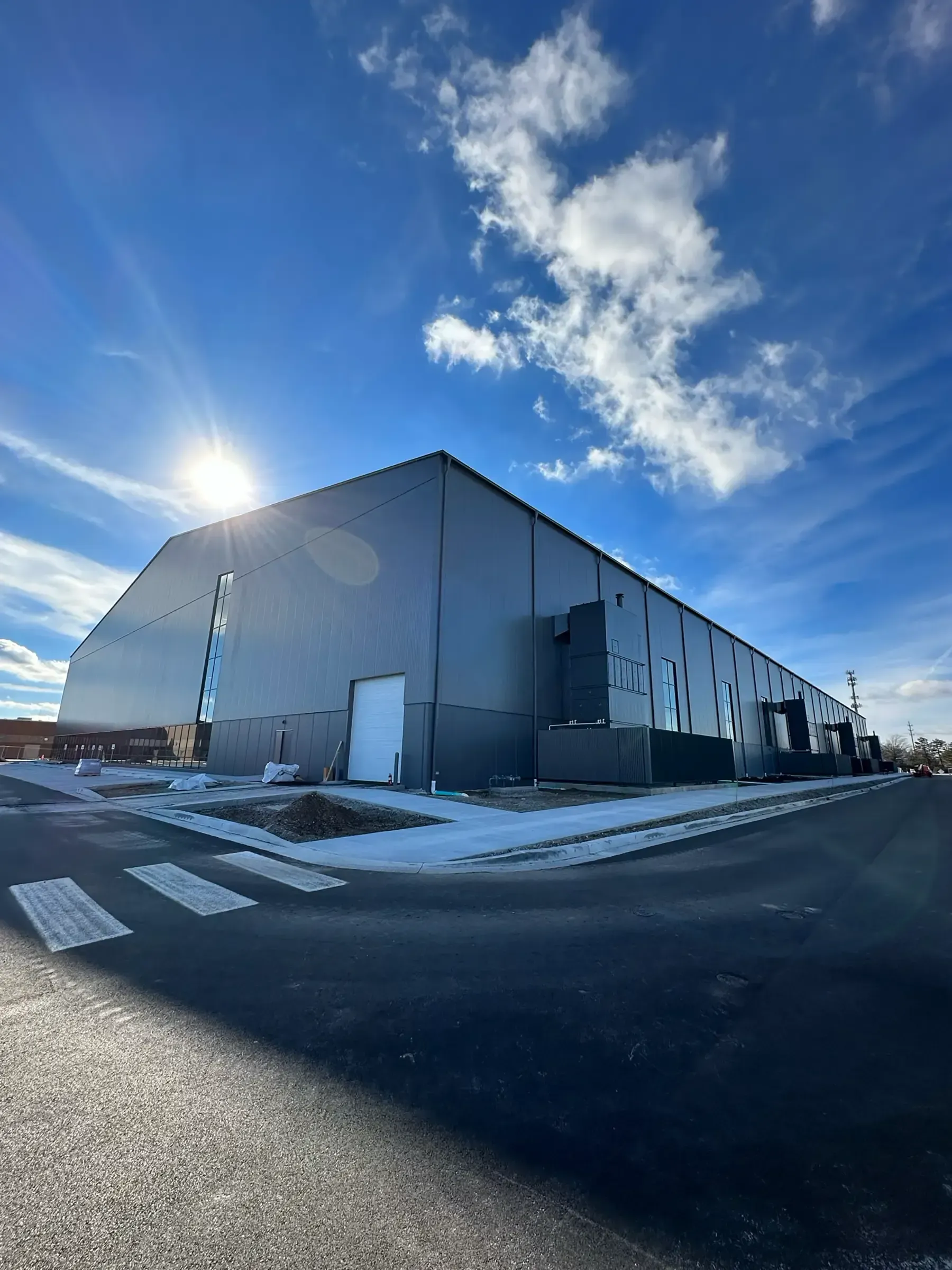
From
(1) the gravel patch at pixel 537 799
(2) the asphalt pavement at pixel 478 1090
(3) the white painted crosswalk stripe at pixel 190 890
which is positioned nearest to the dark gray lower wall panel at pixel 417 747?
(1) the gravel patch at pixel 537 799

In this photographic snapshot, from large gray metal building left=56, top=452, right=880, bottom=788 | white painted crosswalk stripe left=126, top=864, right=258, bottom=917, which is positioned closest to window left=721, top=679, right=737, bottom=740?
large gray metal building left=56, top=452, right=880, bottom=788

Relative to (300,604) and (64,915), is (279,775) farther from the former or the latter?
(64,915)

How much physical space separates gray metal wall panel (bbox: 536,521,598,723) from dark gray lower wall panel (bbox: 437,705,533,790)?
2396mm

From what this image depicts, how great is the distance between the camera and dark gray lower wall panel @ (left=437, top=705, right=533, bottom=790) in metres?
21.5

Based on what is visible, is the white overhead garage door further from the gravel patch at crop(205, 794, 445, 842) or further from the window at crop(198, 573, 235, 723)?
the window at crop(198, 573, 235, 723)

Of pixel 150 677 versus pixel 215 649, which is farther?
pixel 150 677

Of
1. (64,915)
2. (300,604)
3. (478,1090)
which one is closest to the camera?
(478,1090)

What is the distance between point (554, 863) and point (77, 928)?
600 cm

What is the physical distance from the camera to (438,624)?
22.1 m

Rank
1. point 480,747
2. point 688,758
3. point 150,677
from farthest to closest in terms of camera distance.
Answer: point 150,677 → point 688,758 → point 480,747

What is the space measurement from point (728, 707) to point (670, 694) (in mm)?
12972

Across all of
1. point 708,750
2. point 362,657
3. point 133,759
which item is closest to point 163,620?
point 133,759

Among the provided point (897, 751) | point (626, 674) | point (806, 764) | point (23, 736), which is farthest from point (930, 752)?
point (23, 736)

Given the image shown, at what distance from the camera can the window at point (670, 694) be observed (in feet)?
119
